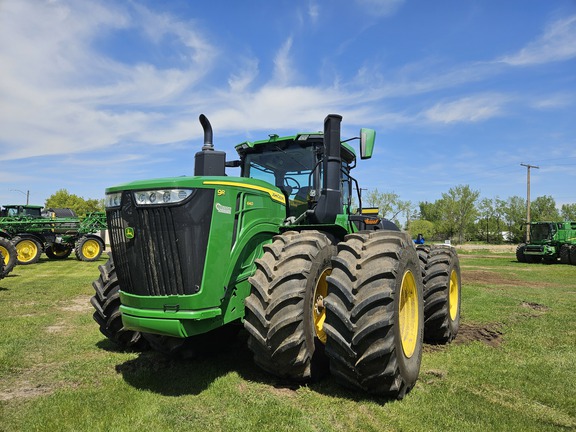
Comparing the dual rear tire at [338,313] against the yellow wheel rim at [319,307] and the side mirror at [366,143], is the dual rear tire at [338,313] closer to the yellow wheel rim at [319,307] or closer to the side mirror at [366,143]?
the yellow wheel rim at [319,307]

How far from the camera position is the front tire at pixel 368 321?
373cm

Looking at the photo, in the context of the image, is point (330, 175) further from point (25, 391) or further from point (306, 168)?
point (25, 391)

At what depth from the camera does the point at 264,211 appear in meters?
4.86

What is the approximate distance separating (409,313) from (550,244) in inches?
998

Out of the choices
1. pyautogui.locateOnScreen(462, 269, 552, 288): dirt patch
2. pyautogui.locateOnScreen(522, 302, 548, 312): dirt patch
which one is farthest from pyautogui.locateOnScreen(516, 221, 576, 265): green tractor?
pyautogui.locateOnScreen(522, 302, 548, 312): dirt patch

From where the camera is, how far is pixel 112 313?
5262 millimetres

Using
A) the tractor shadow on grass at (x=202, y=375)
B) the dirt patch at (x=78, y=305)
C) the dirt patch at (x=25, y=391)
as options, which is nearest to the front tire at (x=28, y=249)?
the dirt patch at (x=78, y=305)

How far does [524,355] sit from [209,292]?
4.14 m

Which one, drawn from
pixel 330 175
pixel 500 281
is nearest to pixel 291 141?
pixel 330 175

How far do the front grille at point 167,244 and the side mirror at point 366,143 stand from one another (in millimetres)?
2031

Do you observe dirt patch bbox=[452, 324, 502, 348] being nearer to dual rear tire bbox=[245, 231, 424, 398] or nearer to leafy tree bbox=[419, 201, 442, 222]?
dual rear tire bbox=[245, 231, 424, 398]

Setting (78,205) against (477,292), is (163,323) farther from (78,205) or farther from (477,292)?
(78,205)

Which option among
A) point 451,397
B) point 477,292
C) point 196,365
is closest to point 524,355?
A: point 451,397

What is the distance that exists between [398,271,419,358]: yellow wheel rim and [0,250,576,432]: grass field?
16.6 inches
